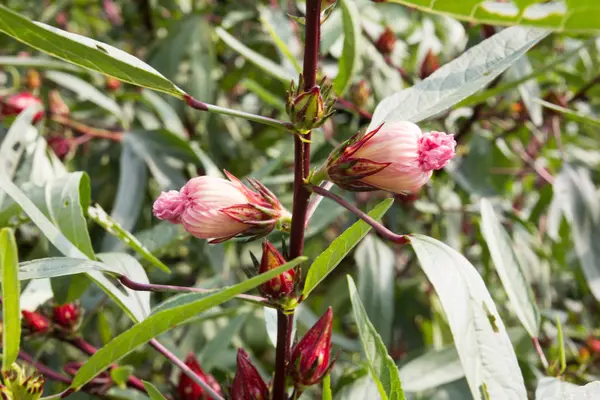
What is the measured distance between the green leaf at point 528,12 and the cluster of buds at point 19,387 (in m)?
0.51

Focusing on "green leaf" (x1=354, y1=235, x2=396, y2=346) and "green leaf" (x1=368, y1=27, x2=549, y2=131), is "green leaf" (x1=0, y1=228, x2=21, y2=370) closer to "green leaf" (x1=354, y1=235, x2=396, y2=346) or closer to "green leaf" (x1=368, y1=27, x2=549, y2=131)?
"green leaf" (x1=368, y1=27, x2=549, y2=131)

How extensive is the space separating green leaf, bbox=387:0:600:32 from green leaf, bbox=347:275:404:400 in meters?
0.26

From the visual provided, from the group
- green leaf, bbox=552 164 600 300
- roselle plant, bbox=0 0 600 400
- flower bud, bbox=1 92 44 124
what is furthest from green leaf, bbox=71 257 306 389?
flower bud, bbox=1 92 44 124

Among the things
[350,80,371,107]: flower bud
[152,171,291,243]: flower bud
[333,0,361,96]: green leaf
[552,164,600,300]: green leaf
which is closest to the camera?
Answer: [152,171,291,243]: flower bud

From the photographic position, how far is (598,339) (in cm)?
153

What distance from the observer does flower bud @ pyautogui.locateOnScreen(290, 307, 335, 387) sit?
66cm

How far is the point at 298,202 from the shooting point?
60cm

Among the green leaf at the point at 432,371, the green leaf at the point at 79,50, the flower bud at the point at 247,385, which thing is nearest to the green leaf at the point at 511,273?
the green leaf at the point at 432,371

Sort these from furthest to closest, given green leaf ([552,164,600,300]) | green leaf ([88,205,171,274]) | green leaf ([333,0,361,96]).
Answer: green leaf ([552,164,600,300]), green leaf ([333,0,361,96]), green leaf ([88,205,171,274])

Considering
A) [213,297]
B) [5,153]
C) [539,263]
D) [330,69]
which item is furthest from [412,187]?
[539,263]

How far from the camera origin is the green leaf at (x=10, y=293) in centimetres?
50

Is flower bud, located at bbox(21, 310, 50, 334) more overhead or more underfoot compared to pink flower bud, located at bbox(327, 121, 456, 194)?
more underfoot

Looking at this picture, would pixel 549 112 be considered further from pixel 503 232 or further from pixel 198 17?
pixel 198 17

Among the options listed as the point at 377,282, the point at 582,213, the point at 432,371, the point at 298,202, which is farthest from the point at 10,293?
the point at 582,213
